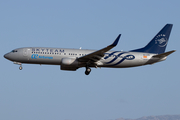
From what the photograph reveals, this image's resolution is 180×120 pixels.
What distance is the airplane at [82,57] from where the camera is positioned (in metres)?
42.9

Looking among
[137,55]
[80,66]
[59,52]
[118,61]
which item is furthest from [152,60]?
[59,52]

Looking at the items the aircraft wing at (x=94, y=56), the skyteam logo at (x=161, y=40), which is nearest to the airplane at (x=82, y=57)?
the aircraft wing at (x=94, y=56)

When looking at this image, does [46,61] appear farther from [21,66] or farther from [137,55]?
[137,55]

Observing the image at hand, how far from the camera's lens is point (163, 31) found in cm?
5006

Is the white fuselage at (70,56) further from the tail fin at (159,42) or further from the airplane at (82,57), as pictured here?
the tail fin at (159,42)

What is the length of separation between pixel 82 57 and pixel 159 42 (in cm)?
1486

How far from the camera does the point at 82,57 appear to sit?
42.2 m

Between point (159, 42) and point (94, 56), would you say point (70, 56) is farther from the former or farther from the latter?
point (159, 42)

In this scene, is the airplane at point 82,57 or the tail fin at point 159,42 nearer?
the airplane at point 82,57

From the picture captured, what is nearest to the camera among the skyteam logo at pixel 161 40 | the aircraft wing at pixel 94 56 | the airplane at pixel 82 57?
the aircraft wing at pixel 94 56

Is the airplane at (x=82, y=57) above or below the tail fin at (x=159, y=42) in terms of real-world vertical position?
below

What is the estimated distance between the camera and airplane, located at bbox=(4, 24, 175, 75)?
141 ft

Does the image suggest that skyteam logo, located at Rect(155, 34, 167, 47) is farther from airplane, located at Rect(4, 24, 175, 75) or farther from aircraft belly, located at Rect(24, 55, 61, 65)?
aircraft belly, located at Rect(24, 55, 61, 65)

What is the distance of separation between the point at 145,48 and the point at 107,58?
7991 mm
